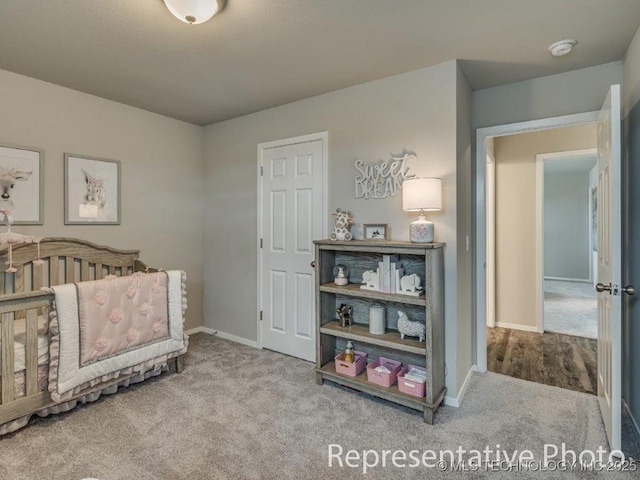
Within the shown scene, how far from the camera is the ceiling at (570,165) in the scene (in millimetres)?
6039

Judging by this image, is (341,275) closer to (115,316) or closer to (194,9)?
(115,316)

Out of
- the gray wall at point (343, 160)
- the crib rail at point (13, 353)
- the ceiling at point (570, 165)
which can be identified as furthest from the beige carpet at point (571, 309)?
the crib rail at point (13, 353)

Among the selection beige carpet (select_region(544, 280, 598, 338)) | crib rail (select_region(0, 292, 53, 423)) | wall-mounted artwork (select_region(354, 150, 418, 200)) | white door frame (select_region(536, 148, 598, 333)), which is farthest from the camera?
beige carpet (select_region(544, 280, 598, 338))

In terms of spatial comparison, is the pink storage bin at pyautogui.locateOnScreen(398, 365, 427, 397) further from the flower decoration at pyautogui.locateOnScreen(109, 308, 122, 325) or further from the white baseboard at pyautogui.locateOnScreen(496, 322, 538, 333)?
the white baseboard at pyautogui.locateOnScreen(496, 322, 538, 333)

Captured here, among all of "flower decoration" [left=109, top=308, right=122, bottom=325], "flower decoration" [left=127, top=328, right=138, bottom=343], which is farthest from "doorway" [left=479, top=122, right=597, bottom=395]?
"flower decoration" [left=109, top=308, right=122, bottom=325]

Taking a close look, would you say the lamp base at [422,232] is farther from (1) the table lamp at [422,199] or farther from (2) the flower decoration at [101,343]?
(2) the flower decoration at [101,343]

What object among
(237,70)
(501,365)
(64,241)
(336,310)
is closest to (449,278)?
(336,310)

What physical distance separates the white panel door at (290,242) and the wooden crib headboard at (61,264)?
122 centimetres

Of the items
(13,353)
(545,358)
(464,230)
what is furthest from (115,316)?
(545,358)

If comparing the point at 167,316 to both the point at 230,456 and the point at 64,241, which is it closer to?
the point at 64,241

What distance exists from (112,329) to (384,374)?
6.23ft

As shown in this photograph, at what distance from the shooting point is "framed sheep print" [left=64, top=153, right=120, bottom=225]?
2.92m

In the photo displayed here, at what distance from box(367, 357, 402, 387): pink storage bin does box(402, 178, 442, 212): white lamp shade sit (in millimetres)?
1171

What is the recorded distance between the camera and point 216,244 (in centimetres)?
389
